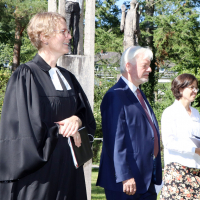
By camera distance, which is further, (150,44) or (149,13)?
(149,13)

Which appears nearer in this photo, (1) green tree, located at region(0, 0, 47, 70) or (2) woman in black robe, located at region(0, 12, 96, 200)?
(2) woman in black robe, located at region(0, 12, 96, 200)

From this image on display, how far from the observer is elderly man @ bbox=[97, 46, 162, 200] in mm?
2645

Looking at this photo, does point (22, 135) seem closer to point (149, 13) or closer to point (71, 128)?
point (71, 128)

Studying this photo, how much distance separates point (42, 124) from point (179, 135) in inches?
68.8

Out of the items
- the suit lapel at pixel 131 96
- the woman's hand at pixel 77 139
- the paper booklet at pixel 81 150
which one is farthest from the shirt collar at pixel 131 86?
the woman's hand at pixel 77 139

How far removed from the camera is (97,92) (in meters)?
17.7

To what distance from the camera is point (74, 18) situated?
4148 millimetres

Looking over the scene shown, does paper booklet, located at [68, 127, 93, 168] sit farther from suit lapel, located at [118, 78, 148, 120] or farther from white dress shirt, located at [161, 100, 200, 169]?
white dress shirt, located at [161, 100, 200, 169]

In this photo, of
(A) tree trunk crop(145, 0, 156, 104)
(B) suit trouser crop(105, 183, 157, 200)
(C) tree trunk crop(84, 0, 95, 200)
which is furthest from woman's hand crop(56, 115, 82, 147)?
(A) tree trunk crop(145, 0, 156, 104)

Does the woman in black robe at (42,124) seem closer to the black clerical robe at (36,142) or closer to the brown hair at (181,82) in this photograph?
the black clerical robe at (36,142)

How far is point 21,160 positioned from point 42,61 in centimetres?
74

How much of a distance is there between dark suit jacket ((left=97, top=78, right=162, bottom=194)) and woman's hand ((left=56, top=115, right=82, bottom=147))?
455 mm

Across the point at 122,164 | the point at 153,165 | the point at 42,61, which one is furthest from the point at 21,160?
the point at 153,165

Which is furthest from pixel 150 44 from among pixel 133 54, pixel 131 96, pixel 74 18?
pixel 131 96
